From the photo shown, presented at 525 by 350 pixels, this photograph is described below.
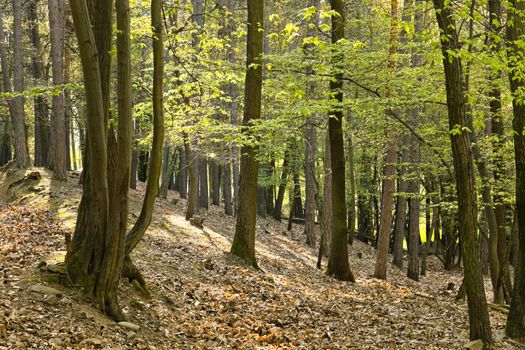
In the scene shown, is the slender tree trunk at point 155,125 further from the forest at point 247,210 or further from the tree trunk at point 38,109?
the tree trunk at point 38,109

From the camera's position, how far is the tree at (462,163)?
700 cm

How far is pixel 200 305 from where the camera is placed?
891 cm

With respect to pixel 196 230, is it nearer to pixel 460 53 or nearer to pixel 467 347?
pixel 467 347

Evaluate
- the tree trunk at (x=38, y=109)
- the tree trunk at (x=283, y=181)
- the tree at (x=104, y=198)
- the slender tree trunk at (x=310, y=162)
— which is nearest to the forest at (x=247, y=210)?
the tree at (x=104, y=198)

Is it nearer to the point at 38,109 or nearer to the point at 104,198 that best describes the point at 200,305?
the point at 104,198

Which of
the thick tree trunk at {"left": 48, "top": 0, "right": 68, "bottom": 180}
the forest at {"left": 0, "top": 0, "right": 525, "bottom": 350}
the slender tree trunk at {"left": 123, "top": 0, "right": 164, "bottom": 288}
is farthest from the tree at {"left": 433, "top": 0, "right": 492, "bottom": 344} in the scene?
the thick tree trunk at {"left": 48, "top": 0, "right": 68, "bottom": 180}

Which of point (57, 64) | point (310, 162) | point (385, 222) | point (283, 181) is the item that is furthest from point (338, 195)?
point (283, 181)

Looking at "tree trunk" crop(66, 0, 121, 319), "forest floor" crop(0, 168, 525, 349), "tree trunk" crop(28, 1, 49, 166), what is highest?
"tree trunk" crop(28, 1, 49, 166)

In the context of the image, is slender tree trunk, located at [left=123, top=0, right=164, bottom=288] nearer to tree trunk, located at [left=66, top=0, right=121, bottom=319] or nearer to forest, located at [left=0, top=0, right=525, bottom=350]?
forest, located at [left=0, top=0, right=525, bottom=350]

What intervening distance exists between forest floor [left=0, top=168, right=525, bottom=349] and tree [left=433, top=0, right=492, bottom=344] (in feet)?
4.36

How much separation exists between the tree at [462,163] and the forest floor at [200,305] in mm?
1330

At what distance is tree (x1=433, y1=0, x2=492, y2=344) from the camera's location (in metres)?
7.00

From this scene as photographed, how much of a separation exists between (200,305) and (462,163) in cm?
496

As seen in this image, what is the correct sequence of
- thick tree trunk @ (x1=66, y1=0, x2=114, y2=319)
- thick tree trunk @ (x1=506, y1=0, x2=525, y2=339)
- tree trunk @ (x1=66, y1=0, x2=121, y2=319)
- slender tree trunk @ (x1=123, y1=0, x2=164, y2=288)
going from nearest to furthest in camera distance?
thick tree trunk @ (x1=66, y1=0, x2=114, y2=319), tree trunk @ (x1=66, y1=0, x2=121, y2=319), slender tree trunk @ (x1=123, y1=0, x2=164, y2=288), thick tree trunk @ (x1=506, y1=0, x2=525, y2=339)
